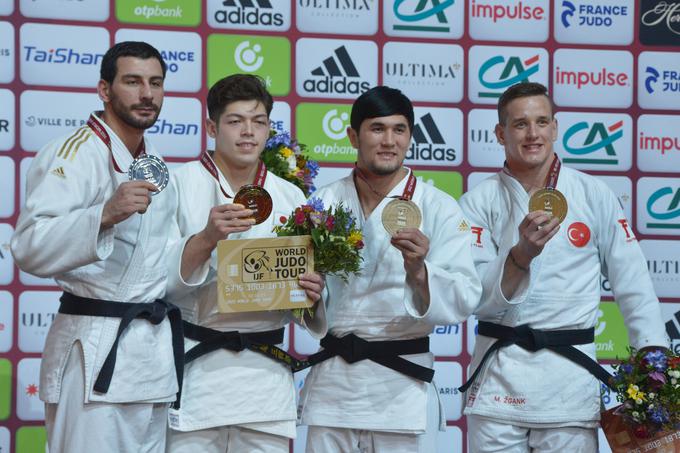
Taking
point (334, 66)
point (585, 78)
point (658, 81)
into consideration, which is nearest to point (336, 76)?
point (334, 66)

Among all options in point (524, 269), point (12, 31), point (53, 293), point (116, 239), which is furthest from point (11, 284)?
point (524, 269)

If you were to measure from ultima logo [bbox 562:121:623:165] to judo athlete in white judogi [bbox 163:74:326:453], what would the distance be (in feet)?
7.35

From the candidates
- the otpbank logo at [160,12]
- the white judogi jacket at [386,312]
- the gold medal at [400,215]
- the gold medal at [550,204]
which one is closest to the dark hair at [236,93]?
the white judogi jacket at [386,312]

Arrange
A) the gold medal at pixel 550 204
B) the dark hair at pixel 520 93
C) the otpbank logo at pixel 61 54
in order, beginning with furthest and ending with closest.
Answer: the otpbank logo at pixel 61 54 → the dark hair at pixel 520 93 → the gold medal at pixel 550 204

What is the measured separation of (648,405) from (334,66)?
2.53 m

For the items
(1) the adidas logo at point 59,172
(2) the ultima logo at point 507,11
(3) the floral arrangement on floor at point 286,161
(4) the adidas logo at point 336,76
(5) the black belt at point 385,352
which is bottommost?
(5) the black belt at point 385,352

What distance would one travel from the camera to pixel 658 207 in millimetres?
5215

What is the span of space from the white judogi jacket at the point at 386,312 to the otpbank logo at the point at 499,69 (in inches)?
66.3

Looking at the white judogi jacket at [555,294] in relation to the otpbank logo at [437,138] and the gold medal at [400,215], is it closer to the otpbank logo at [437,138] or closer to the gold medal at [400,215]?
the gold medal at [400,215]

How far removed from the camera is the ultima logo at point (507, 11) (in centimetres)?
509

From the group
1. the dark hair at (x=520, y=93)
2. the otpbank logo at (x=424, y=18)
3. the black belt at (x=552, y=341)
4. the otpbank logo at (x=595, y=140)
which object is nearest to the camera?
the black belt at (x=552, y=341)

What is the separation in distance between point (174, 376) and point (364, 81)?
2312 millimetres

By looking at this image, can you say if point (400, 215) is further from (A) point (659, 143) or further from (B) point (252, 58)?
(A) point (659, 143)

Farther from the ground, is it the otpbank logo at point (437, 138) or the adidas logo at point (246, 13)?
the adidas logo at point (246, 13)
